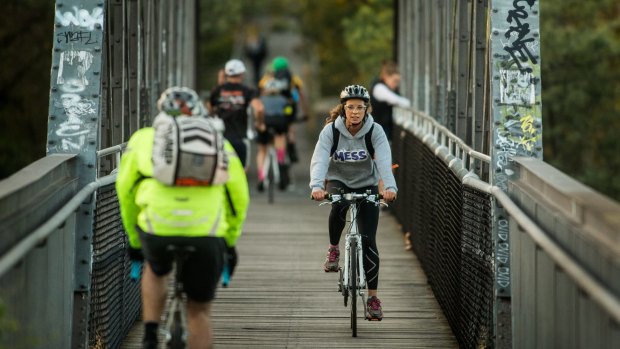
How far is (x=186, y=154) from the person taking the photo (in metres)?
7.21

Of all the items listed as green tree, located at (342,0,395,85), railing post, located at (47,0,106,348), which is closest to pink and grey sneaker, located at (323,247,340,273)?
railing post, located at (47,0,106,348)

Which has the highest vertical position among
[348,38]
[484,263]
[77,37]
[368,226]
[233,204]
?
[348,38]

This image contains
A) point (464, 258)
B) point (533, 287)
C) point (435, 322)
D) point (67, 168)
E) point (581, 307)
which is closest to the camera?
point (581, 307)

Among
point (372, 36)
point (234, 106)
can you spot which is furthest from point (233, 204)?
point (372, 36)

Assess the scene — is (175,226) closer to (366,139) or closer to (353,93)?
(353,93)

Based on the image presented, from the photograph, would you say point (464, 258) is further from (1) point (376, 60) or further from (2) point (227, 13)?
(2) point (227, 13)

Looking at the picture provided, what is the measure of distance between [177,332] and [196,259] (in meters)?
0.38

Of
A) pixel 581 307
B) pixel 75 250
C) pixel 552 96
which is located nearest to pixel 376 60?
pixel 552 96

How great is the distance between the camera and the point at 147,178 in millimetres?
7613

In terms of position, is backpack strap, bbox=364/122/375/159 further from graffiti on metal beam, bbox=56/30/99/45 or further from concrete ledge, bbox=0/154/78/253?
concrete ledge, bbox=0/154/78/253

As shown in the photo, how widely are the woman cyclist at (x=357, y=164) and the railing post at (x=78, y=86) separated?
5.52 ft

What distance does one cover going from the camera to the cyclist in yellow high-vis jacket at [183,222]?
7.38 metres

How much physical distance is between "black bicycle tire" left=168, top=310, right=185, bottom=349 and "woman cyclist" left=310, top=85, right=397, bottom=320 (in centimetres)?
295

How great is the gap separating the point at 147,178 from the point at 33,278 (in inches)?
30.8
